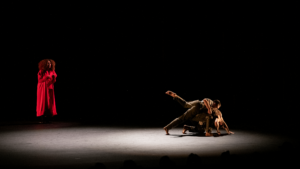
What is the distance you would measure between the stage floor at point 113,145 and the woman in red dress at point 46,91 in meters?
1.01

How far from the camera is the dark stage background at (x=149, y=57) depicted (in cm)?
1166

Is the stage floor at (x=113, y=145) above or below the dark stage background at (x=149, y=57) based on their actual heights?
below

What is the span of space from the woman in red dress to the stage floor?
1014mm

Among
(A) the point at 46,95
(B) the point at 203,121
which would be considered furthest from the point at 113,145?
(A) the point at 46,95

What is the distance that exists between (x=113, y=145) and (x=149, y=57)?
6.08m

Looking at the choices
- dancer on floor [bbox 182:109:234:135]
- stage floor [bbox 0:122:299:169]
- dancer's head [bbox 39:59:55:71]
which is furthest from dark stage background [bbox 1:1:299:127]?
dancer on floor [bbox 182:109:234:135]

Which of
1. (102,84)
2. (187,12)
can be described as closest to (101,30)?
(102,84)

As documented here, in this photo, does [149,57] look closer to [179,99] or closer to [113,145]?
[179,99]

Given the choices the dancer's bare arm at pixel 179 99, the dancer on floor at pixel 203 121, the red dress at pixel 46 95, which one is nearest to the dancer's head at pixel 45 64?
the red dress at pixel 46 95

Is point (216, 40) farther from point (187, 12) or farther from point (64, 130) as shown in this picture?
point (64, 130)

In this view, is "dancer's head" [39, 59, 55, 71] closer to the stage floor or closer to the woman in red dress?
the woman in red dress

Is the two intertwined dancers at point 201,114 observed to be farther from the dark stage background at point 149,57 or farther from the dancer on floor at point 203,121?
the dark stage background at point 149,57

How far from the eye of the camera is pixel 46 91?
1030 cm

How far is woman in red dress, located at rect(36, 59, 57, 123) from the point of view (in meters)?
10.2
